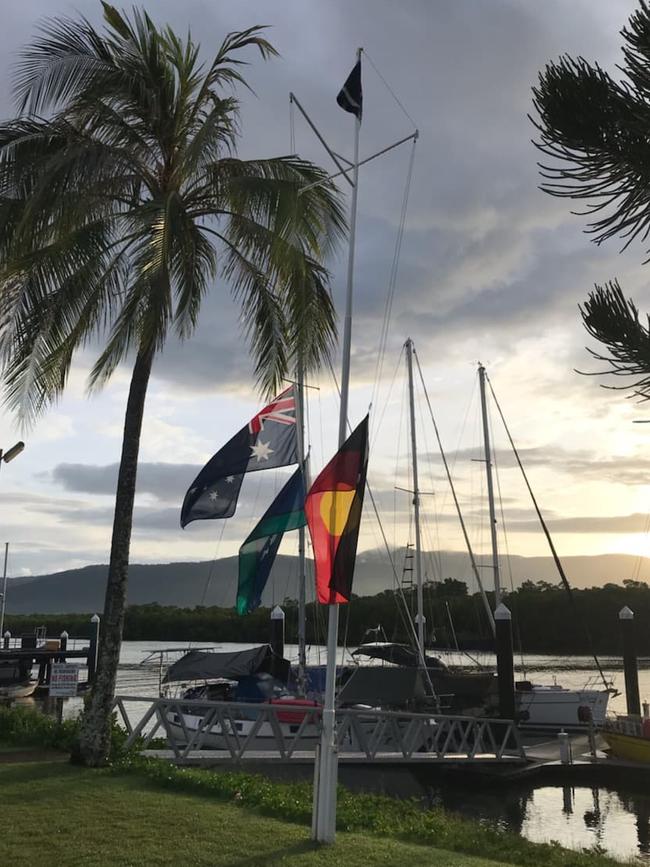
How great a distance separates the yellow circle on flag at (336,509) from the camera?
36.7 feet

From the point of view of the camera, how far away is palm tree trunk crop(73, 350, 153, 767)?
14.1 meters

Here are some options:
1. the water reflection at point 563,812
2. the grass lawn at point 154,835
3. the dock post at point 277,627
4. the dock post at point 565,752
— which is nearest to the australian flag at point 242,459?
the water reflection at point 563,812

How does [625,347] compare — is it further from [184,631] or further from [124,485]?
[184,631]

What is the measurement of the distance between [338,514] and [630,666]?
2479 centimetres

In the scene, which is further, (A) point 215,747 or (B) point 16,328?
(A) point 215,747

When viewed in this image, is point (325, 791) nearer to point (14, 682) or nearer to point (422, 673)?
point (422, 673)

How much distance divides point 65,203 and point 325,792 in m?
10.4

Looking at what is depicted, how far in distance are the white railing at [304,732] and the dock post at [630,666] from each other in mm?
7057

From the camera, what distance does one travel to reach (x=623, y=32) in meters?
6.16

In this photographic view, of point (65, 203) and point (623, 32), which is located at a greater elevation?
point (65, 203)

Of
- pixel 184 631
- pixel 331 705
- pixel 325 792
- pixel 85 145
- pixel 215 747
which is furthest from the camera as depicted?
pixel 184 631

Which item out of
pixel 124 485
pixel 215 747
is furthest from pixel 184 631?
pixel 124 485

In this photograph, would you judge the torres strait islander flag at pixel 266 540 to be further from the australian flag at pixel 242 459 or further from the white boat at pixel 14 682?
the white boat at pixel 14 682

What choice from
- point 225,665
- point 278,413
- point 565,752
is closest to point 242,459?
point 278,413
